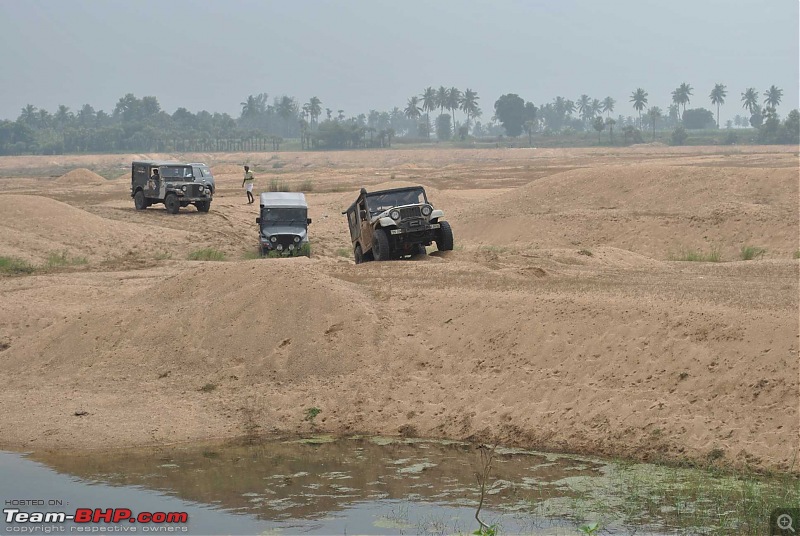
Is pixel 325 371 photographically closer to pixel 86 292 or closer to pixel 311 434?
pixel 311 434

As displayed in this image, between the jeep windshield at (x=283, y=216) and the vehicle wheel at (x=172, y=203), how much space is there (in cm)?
909

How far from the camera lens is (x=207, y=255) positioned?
97.0 ft

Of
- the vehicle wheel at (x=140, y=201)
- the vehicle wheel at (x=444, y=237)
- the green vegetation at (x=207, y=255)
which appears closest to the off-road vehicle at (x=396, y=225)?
the vehicle wheel at (x=444, y=237)

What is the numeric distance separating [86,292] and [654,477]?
1445 cm

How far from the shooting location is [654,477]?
1138cm

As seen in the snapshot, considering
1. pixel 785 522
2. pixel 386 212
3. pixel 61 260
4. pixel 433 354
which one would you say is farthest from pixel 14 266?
pixel 785 522

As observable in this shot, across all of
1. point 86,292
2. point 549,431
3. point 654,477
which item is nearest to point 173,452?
point 549,431

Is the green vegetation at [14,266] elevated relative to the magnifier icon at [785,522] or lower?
elevated

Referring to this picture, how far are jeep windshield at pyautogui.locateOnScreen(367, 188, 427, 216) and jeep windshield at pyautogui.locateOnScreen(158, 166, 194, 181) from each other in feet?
53.3

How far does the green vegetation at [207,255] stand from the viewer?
1155 inches

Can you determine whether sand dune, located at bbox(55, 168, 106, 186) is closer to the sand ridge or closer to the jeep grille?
the sand ridge

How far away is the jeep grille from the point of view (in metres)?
21.1

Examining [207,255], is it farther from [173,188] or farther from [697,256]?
[697,256]

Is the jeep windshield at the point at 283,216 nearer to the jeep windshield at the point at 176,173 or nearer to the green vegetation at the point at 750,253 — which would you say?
the jeep windshield at the point at 176,173
